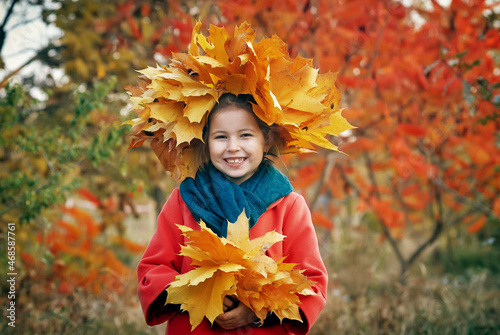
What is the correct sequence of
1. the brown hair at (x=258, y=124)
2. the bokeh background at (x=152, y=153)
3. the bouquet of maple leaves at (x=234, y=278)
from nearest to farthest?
the bouquet of maple leaves at (x=234, y=278) → the brown hair at (x=258, y=124) → the bokeh background at (x=152, y=153)

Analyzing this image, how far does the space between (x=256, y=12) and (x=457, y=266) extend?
5.65 m

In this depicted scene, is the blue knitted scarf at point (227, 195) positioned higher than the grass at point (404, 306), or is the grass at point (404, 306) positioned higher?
the blue knitted scarf at point (227, 195)

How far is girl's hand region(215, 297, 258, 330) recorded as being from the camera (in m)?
1.79

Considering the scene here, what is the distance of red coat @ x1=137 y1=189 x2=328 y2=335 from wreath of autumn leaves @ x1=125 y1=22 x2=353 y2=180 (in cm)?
31

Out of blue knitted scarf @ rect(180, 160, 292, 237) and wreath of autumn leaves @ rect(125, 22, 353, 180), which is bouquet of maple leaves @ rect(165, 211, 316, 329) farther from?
wreath of autumn leaves @ rect(125, 22, 353, 180)

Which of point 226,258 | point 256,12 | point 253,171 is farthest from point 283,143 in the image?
Result: point 256,12

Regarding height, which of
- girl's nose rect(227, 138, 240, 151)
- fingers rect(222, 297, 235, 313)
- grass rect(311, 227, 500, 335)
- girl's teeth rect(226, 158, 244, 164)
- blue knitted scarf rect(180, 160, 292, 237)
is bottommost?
grass rect(311, 227, 500, 335)

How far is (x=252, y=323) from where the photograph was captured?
72.8 inches

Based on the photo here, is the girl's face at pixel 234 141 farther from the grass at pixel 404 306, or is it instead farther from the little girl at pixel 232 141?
the grass at pixel 404 306

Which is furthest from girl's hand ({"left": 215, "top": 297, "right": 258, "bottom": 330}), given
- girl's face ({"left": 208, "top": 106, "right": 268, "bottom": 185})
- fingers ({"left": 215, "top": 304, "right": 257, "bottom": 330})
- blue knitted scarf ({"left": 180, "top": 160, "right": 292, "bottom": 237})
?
girl's face ({"left": 208, "top": 106, "right": 268, "bottom": 185})

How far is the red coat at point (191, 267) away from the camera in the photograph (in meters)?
1.88

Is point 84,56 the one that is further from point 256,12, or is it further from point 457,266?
point 457,266

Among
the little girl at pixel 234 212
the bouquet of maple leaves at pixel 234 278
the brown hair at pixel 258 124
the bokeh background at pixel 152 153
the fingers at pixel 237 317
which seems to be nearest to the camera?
the bouquet of maple leaves at pixel 234 278

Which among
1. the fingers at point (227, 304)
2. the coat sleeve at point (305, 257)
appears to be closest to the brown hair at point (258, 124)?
the coat sleeve at point (305, 257)
